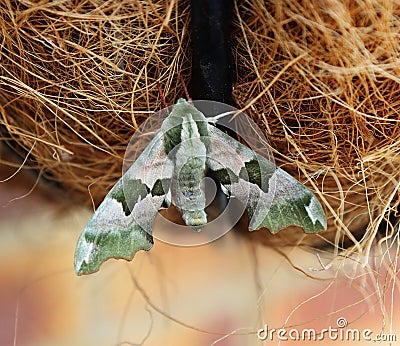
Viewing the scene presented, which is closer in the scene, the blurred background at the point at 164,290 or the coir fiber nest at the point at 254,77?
the coir fiber nest at the point at 254,77

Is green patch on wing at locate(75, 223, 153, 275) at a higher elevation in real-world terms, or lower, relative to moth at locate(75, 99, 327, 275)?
lower

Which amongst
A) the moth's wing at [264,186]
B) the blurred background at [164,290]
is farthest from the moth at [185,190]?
the blurred background at [164,290]

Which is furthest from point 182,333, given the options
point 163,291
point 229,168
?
point 229,168

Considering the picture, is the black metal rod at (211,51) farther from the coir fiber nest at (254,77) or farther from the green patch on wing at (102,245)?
the green patch on wing at (102,245)

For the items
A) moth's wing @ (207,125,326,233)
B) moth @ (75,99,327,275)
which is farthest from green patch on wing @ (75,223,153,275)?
moth's wing @ (207,125,326,233)

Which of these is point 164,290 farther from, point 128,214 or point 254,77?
point 254,77

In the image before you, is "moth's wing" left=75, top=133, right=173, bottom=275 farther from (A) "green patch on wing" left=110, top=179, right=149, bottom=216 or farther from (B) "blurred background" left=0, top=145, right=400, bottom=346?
(B) "blurred background" left=0, top=145, right=400, bottom=346

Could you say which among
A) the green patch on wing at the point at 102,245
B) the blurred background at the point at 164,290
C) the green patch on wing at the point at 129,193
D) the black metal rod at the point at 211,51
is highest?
the black metal rod at the point at 211,51

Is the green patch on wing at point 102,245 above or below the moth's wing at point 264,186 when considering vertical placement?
below
